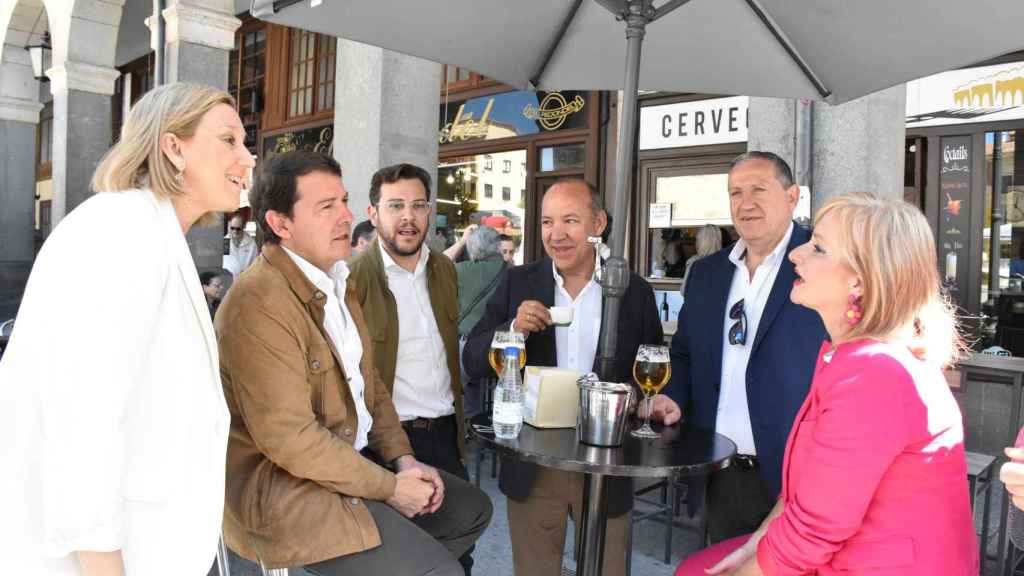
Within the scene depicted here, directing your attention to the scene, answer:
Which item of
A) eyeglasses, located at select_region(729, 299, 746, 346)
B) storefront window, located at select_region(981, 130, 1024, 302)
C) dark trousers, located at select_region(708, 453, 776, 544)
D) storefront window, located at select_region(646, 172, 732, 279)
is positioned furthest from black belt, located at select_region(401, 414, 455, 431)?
storefront window, located at select_region(981, 130, 1024, 302)

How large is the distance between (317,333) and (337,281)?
331mm

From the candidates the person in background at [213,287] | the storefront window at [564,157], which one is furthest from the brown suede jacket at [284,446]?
the storefront window at [564,157]

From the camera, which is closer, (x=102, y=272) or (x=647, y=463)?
(x=102, y=272)

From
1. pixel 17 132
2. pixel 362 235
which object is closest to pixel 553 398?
pixel 362 235

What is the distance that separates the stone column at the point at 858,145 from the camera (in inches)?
177

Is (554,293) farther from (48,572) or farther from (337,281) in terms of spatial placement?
(48,572)

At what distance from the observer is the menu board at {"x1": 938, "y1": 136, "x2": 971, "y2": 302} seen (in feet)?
22.8

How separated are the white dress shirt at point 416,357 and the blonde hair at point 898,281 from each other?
5.70 ft

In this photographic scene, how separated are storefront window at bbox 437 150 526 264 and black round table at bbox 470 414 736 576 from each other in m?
6.88

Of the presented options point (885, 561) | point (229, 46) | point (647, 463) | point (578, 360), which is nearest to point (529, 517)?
point (578, 360)

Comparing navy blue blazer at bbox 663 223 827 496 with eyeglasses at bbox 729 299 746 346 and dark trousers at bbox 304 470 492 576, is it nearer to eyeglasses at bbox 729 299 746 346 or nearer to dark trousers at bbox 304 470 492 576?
eyeglasses at bbox 729 299 746 346

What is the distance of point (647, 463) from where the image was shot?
1836mm

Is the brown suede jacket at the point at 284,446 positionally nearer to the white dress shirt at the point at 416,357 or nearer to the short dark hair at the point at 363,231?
the white dress shirt at the point at 416,357

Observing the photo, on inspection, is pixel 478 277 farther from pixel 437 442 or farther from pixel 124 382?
pixel 124 382
